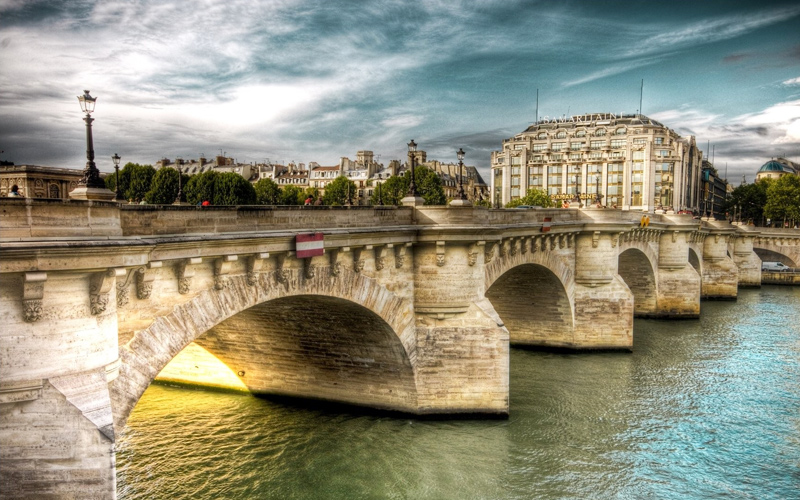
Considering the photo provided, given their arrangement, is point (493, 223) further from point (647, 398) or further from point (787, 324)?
point (787, 324)

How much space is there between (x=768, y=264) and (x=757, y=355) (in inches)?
2045

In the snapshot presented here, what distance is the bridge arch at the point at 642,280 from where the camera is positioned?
4550 centimetres

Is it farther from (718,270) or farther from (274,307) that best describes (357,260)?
(718,270)

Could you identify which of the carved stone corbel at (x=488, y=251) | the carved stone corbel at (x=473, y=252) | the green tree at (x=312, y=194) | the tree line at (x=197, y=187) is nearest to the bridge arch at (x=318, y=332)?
the carved stone corbel at (x=473, y=252)

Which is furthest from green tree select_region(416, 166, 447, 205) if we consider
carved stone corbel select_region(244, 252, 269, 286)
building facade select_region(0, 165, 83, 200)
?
carved stone corbel select_region(244, 252, 269, 286)

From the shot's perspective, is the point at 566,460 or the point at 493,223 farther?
the point at 493,223

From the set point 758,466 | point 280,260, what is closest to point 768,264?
point 758,466

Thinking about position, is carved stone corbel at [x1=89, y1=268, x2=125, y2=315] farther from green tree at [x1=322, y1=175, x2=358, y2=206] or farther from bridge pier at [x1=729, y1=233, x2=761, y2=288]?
green tree at [x1=322, y1=175, x2=358, y2=206]

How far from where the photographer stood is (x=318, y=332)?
22109mm

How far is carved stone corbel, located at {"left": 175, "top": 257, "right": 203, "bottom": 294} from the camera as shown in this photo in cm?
1270

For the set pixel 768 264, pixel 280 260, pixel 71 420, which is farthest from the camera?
pixel 768 264

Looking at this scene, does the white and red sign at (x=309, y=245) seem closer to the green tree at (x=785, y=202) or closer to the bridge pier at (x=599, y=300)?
the bridge pier at (x=599, y=300)

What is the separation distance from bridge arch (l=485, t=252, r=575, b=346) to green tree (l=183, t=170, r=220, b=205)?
4019 cm

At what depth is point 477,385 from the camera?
2167 centimetres
